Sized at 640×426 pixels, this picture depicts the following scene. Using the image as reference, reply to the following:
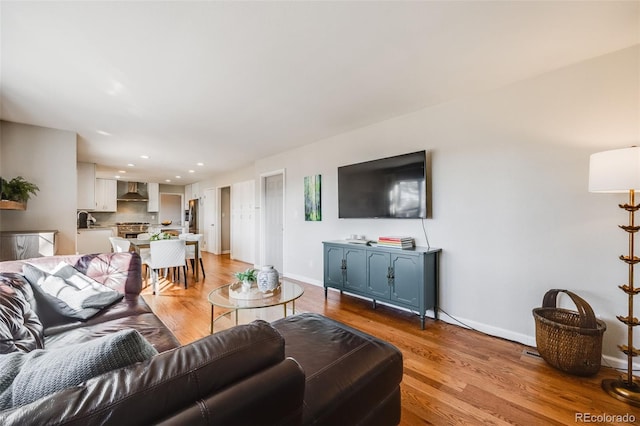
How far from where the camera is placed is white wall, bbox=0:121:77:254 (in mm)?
3436

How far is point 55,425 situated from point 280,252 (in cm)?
492

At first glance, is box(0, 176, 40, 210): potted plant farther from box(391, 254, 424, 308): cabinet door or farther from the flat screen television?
box(391, 254, 424, 308): cabinet door

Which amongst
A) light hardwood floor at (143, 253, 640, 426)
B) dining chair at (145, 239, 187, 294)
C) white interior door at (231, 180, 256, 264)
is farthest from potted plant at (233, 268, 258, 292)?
white interior door at (231, 180, 256, 264)

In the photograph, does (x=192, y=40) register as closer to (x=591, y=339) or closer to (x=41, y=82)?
(x=41, y=82)

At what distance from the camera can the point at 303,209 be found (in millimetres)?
4703

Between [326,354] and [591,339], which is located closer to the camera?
[326,354]

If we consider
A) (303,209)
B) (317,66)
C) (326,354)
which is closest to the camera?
(326,354)

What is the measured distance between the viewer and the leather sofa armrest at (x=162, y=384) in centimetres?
56

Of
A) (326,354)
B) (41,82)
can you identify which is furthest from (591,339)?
(41,82)

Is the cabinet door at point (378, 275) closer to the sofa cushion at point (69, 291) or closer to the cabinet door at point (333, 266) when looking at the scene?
the cabinet door at point (333, 266)

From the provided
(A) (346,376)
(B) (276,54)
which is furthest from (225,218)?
(A) (346,376)

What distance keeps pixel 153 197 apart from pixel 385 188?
850 centimetres

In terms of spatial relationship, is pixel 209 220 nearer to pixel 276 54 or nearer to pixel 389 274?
pixel 389 274

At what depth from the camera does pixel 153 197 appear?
896 centimetres
